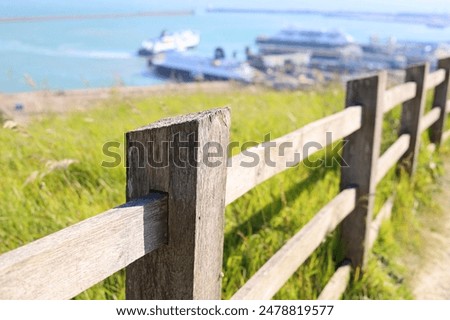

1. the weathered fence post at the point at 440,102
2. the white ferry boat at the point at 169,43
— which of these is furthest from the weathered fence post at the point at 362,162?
the white ferry boat at the point at 169,43

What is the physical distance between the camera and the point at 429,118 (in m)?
5.14

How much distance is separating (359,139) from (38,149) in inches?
84.5

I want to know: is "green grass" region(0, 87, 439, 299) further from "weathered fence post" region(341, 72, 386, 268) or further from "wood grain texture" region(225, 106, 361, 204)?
"wood grain texture" region(225, 106, 361, 204)

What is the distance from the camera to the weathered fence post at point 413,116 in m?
4.40

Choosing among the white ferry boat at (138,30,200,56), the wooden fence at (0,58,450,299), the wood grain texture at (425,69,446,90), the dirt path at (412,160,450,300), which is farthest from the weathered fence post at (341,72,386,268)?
the white ferry boat at (138,30,200,56)

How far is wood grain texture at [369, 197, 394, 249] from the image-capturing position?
11.1 feet

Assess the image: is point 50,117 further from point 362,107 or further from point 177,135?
point 177,135

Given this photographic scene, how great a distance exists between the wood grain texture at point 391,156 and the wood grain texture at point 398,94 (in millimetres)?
328

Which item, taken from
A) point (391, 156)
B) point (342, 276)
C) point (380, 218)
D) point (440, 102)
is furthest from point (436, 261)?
point (440, 102)

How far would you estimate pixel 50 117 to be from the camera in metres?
5.48

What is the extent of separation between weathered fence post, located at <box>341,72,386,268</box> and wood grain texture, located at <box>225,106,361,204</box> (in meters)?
0.10

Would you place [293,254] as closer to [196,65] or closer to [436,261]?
[436,261]

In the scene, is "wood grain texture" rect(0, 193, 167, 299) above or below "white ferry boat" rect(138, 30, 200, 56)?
above
